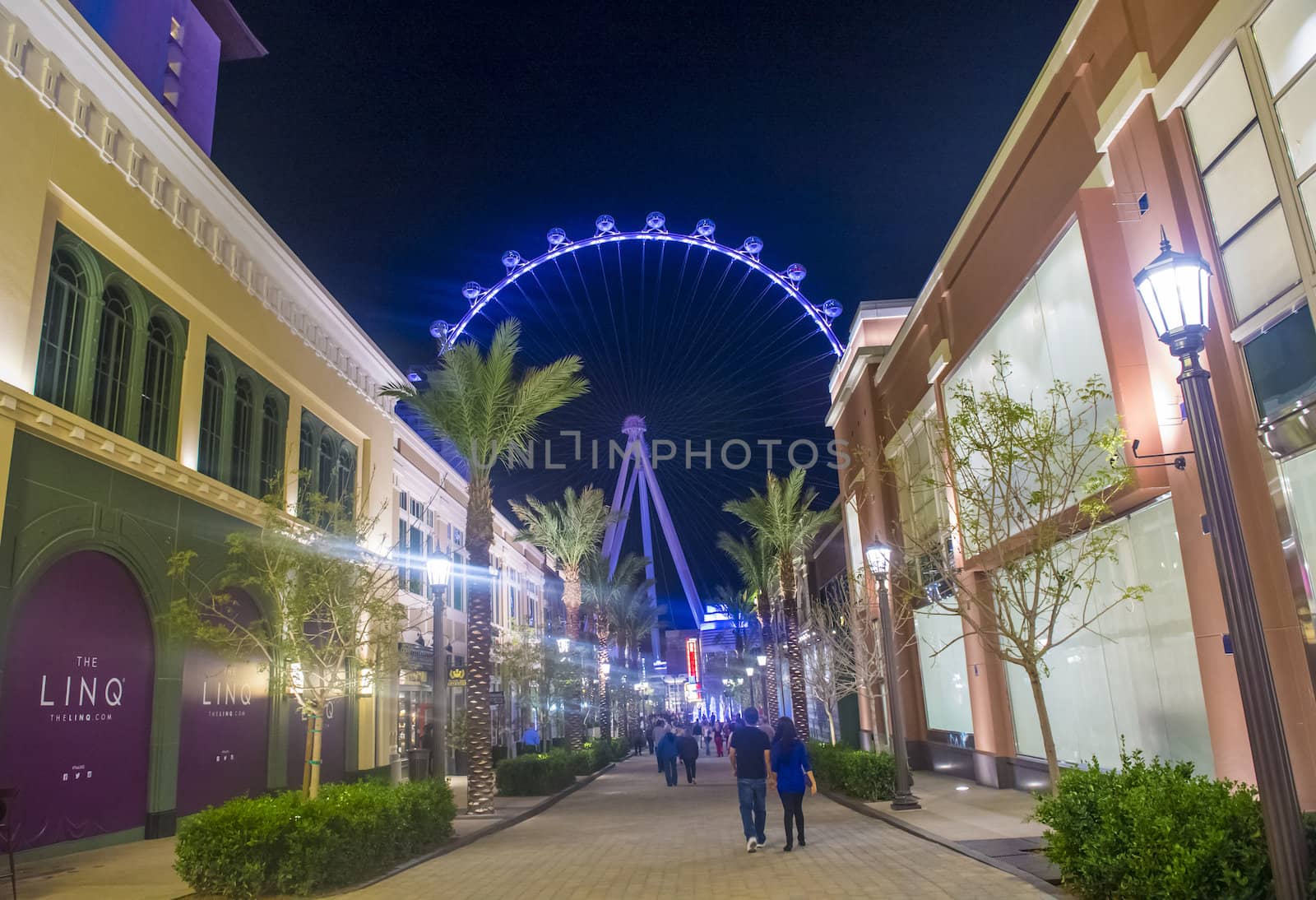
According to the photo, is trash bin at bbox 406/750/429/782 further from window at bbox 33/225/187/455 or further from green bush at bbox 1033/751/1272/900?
green bush at bbox 1033/751/1272/900

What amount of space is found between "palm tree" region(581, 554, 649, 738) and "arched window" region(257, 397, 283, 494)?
831 inches

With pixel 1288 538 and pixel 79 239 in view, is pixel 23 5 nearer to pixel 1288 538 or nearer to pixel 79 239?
pixel 79 239

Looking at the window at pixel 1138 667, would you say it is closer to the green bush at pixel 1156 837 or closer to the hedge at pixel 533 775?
the green bush at pixel 1156 837

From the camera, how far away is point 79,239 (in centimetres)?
1673

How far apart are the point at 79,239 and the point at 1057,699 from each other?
19999 mm

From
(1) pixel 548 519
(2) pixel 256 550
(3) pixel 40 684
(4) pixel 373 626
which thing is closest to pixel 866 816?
(4) pixel 373 626

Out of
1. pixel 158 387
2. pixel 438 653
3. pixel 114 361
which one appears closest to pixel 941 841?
pixel 438 653

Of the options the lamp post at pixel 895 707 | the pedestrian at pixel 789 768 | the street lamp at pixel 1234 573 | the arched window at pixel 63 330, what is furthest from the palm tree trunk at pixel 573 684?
the street lamp at pixel 1234 573

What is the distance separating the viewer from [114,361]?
17688 millimetres

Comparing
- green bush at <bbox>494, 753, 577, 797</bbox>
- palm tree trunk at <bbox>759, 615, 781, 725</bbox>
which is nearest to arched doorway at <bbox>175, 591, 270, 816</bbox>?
green bush at <bbox>494, 753, 577, 797</bbox>

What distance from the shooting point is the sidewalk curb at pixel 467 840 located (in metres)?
12.4

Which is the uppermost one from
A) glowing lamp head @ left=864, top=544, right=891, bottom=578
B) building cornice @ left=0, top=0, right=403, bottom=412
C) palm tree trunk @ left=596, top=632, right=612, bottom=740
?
building cornice @ left=0, top=0, right=403, bottom=412

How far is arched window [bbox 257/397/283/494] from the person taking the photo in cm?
2415

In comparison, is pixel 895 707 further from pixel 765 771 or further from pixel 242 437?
pixel 242 437
